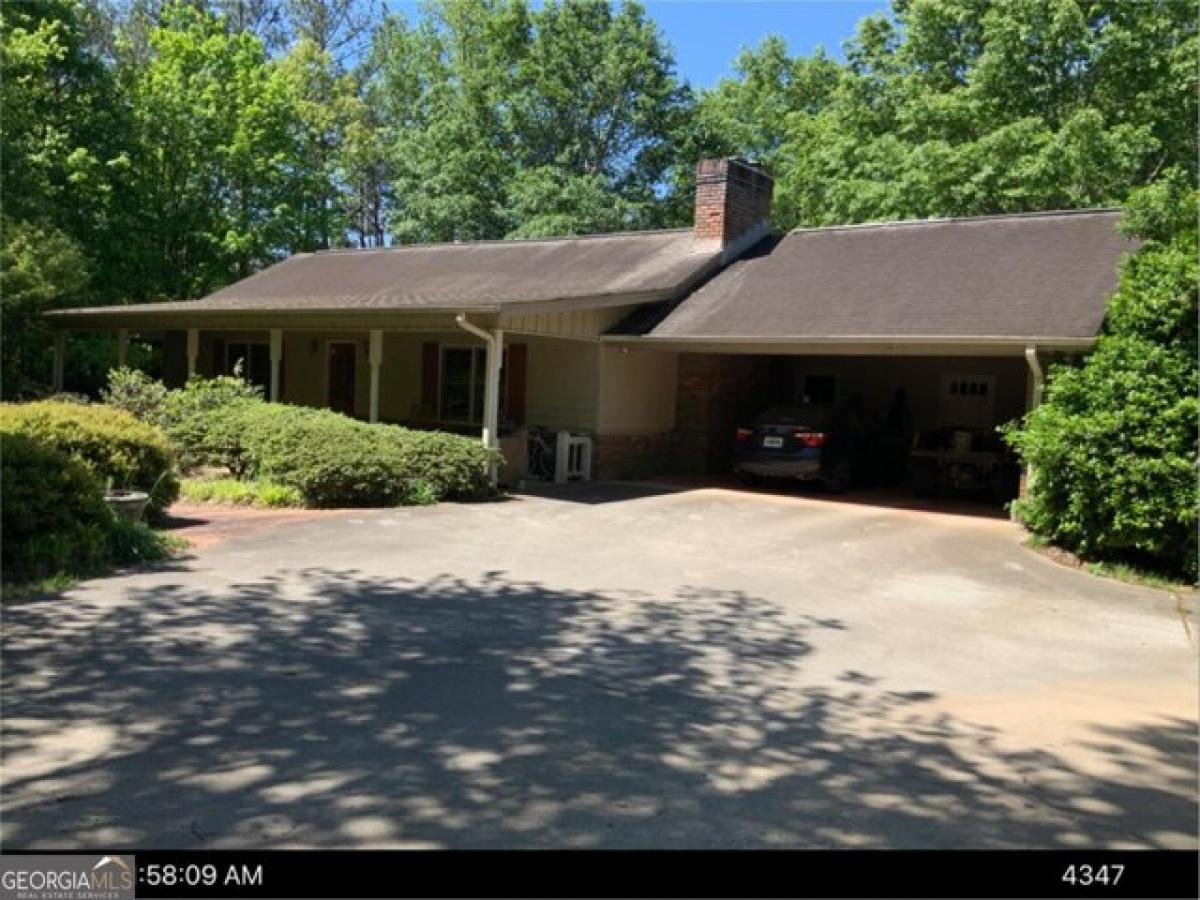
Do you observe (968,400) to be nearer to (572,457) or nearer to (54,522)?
(572,457)

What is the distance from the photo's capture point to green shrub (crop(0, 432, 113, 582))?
765cm

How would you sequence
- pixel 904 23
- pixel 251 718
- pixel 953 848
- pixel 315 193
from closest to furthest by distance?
pixel 953 848 → pixel 251 718 → pixel 904 23 → pixel 315 193

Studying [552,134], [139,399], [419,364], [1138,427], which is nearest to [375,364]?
[419,364]

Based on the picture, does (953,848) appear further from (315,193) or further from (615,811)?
(315,193)

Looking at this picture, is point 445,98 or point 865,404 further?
point 445,98

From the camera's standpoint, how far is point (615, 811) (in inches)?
147

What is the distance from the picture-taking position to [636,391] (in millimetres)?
17312

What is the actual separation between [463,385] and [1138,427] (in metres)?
11.7

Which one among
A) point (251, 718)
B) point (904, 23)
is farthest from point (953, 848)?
point (904, 23)

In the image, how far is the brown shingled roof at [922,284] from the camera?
13.5 metres

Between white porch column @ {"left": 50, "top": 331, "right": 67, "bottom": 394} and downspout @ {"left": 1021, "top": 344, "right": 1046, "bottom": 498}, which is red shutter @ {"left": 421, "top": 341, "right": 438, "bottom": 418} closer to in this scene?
white porch column @ {"left": 50, "top": 331, "right": 67, "bottom": 394}

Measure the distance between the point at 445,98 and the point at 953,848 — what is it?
3749 cm

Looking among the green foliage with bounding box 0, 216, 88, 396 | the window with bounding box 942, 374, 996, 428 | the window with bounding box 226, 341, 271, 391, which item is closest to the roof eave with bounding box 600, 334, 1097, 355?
the window with bounding box 942, 374, 996, 428

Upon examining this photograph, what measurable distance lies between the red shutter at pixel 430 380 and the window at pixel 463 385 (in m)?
0.13
